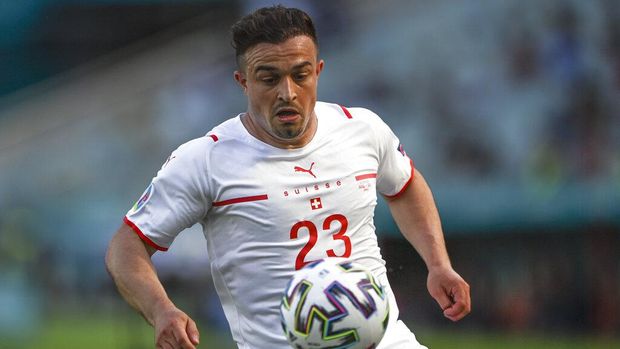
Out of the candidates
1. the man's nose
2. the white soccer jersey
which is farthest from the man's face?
the white soccer jersey

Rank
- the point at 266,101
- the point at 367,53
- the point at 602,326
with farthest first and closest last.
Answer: the point at 367,53, the point at 602,326, the point at 266,101

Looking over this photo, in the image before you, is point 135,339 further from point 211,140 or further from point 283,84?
point 283,84

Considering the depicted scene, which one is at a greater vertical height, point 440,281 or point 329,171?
point 329,171

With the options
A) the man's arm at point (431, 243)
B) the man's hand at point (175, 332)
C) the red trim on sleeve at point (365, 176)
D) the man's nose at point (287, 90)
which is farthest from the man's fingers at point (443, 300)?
the man's hand at point (175, 332)

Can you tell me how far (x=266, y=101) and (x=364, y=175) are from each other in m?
0.57

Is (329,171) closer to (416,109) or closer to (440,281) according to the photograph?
(440,281)

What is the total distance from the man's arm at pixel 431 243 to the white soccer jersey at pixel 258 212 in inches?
10.2

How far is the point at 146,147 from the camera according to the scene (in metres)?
9.77

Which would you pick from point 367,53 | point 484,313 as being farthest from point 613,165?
point 367,53

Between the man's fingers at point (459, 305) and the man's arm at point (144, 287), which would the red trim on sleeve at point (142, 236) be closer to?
the man's arm at point (144, 287)

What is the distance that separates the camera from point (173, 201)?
462 centimetres

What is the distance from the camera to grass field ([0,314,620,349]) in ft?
30.2

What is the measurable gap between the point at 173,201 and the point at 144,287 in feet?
1.24

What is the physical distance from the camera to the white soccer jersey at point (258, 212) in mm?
4652
